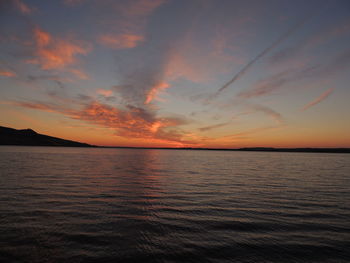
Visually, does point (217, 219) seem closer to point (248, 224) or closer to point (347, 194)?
point (248, 224)

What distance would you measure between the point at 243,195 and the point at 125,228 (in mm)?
14387

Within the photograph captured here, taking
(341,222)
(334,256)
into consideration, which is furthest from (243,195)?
(334,256)

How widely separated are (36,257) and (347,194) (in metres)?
29.7

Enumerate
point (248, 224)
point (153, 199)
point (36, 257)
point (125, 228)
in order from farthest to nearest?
1. point (153, 199)
2. point (248, 224)
3. point (125, 228)
4. point (36, 257)

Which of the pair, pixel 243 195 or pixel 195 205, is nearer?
pixel 195 205

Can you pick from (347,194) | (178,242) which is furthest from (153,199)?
(347,194)

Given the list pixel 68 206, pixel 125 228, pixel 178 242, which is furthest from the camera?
pixel 68 206

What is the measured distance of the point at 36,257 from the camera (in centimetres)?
770

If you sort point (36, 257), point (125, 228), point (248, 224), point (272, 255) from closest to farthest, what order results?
point (36, 257) < point (272, 255) < point (125, 228) < point (248, 224)

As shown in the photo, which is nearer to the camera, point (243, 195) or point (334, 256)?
point (334, 256)

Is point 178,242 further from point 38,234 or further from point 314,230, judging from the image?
point 314,230

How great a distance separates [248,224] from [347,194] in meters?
18.2

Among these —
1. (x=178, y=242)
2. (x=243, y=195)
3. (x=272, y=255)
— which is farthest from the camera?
(x=243, y=195)

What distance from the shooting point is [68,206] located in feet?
48.8
